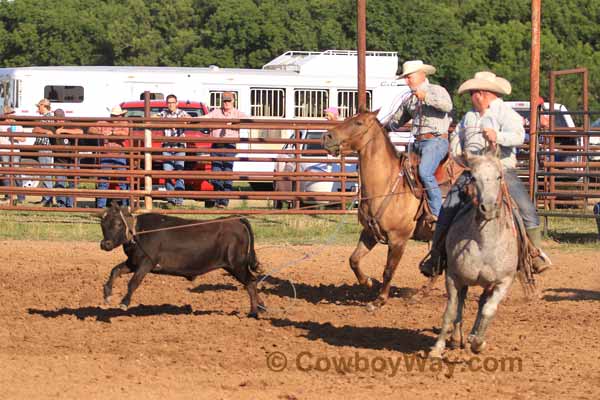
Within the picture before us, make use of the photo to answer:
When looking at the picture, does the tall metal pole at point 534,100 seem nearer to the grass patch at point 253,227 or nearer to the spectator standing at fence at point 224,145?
the grass patch at point 253,227

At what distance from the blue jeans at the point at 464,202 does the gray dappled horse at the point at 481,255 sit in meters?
0.19

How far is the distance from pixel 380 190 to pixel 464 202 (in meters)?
2.19

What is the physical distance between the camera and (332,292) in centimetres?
1178

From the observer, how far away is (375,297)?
11508 millimetres

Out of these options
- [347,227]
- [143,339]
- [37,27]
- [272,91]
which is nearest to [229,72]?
[272,91]

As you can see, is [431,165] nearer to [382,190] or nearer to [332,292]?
[382,190]

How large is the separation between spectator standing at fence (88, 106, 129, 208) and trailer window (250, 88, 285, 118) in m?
6.99

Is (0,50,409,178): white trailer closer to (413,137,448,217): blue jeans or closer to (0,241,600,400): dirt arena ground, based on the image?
(0,241,600,400): dirt arena ground

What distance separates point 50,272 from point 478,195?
6.32 metres

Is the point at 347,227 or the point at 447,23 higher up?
the point at 447,23

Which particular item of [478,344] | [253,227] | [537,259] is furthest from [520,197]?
[253,227]

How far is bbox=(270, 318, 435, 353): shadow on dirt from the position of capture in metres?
8.69

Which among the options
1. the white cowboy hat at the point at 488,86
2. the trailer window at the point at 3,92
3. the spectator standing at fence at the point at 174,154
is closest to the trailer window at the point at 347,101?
the spectator standing at fence at the point at 174,154

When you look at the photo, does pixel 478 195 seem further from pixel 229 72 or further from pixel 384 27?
pixel 384 27
